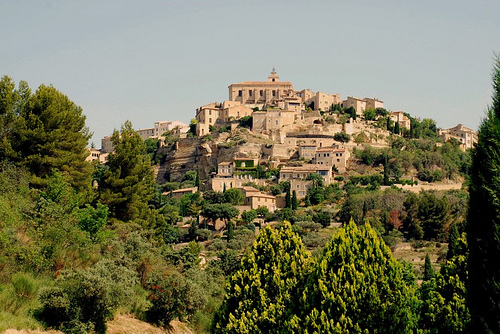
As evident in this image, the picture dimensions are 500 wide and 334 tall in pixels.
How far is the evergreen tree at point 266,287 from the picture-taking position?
14.0 meters

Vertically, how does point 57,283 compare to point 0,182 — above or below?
below

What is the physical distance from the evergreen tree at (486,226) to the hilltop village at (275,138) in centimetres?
5703

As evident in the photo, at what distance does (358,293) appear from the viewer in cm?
1247

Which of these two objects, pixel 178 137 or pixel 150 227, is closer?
pixel 150 227

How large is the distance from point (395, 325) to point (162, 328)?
802 cm

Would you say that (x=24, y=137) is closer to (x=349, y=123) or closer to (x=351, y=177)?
(x=351, y=177)

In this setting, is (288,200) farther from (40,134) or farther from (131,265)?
(131,265)

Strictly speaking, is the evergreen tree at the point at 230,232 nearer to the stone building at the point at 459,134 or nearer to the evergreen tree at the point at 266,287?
the evergreen tree at the point at 266,287

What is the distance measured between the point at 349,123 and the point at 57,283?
71.9m

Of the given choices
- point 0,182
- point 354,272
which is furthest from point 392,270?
point 0,182

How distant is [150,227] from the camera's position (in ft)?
100

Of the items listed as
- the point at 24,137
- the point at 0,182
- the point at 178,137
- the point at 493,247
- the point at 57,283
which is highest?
the point at 178,137

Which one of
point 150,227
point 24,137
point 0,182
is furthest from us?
point 150,227

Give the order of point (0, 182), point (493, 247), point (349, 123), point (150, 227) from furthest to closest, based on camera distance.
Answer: point (349, 123) → point (150, 227) → point (0, 182) → point (493, 247)
